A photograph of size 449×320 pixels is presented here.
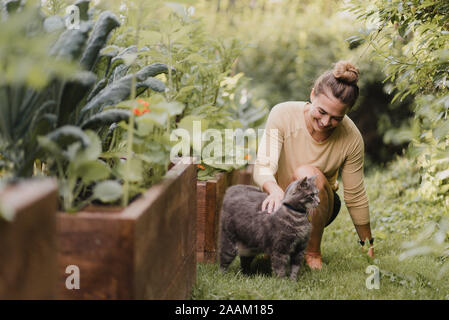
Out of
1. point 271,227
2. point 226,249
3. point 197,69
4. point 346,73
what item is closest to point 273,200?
point 271,227

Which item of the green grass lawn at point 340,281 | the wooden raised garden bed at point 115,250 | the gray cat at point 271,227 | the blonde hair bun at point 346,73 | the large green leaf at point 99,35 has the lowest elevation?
the green grass lawn at point 340,281

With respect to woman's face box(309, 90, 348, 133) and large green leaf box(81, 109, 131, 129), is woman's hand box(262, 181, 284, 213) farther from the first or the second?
A: large green leaf box(81, 109, 131, 129)

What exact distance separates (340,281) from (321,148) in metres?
0.88

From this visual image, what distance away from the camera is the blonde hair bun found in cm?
284

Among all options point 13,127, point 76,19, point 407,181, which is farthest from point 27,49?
point 407,181

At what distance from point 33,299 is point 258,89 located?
6553 millimetres

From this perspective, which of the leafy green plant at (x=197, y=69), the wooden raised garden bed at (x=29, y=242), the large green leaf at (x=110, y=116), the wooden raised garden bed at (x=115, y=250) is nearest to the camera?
the wooden raised garden bed at (x=29, y=242)

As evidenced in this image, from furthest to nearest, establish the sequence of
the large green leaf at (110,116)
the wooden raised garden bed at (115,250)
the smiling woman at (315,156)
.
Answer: the smiling woman at (315,156) < the large green leaf at (110,116) < the wooden raised garden bed at (115,250)

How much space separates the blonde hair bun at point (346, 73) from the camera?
9.31ft

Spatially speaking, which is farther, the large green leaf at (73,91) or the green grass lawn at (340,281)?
the green grass lawn at (340,281)

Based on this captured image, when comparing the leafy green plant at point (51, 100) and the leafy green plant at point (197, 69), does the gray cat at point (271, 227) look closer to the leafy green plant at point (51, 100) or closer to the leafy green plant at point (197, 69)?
the leafy green plant at point (197, 69)

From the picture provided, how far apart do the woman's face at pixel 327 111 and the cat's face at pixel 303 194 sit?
1.42 ft

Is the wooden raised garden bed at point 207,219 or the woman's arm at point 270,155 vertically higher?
the woman's arm at point 270,155

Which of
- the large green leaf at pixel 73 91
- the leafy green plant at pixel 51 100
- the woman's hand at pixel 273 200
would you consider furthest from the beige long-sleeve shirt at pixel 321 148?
the large green leaf at pixel 73 91
